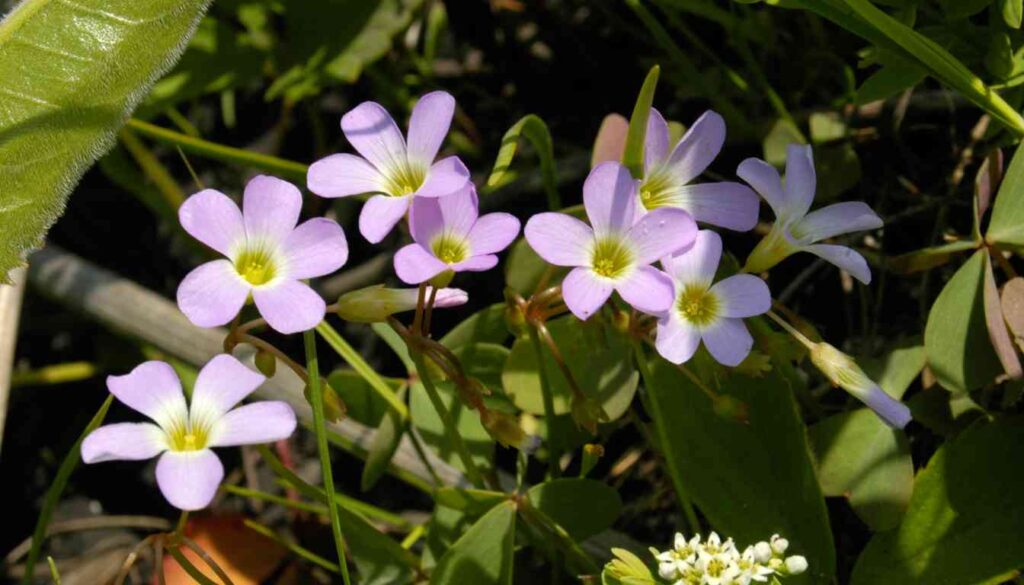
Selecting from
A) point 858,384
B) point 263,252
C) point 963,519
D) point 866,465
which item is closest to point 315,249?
point 263,252

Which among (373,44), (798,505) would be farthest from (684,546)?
(373,44)

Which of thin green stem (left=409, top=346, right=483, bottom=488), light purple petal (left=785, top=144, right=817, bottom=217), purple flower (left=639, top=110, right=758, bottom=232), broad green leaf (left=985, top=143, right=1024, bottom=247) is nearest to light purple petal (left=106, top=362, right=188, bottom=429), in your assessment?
thin green stem (left=409, top=346, right=483, bottom=488)

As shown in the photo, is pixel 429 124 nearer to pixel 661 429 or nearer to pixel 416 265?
pixel 416 265

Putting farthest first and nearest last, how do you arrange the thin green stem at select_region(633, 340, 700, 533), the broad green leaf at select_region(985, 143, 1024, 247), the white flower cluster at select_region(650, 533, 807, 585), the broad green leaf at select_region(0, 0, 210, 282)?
1. the broad green leaf at select_region(0, 0, 210, 282)
2. the broad green leaf at select_region(985, 143, 1024, 247)
3. the thin green stem at select_region(633, 340, 700, 533)
4. the white flower cluster at select_region(650, 533, 807, 585)

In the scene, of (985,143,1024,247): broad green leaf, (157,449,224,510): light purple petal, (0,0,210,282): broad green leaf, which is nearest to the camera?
(157,449,224,510): light purple petal

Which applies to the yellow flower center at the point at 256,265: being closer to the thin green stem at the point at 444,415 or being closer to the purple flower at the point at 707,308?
the thin green stem at the point at 444,415

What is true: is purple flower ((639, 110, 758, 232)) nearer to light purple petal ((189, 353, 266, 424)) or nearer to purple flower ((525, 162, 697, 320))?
purple flower ((525, 162, 697, 320))
